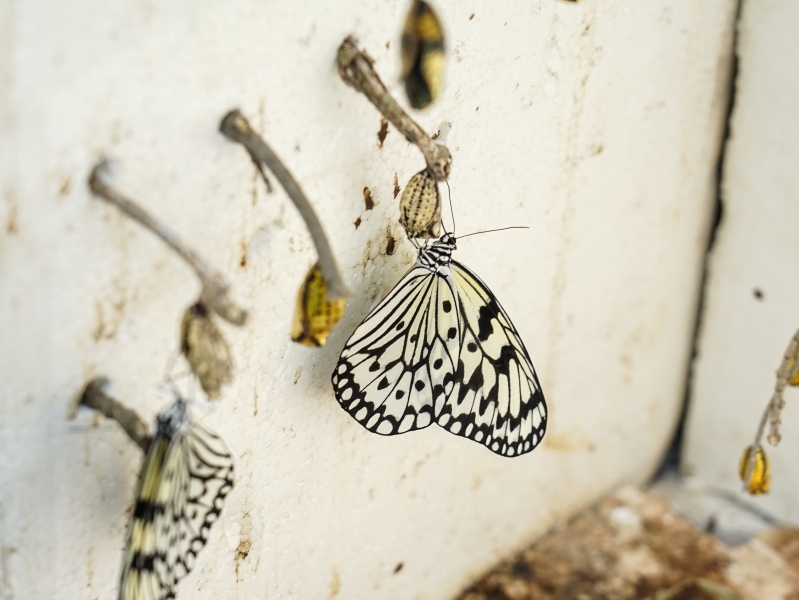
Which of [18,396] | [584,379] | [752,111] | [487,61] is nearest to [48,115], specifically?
[18,396]

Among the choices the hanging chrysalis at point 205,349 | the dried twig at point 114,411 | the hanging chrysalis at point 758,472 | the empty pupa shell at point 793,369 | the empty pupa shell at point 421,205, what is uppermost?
the empty pupa shell at point 421,205

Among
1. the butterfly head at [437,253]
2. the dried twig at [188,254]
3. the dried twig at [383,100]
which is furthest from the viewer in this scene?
the butterfly head at [437,253]

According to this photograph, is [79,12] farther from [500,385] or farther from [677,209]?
[677,209]

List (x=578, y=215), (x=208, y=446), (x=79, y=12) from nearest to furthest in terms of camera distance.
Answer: (x=79, y=12) < (x=208, y=446) < (x=578, y=215)

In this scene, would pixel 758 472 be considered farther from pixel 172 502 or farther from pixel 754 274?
pixel 172 502

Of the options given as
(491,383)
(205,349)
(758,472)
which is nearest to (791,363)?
(758,472)

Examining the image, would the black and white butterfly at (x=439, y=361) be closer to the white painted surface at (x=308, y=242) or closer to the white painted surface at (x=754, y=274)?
the white painted surface at (x=308, y=242)

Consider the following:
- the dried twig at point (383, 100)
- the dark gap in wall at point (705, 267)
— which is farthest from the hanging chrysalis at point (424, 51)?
the dark gap in wall at point (705, 267)

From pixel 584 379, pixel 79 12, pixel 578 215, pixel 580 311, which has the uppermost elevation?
pixel 79 12
